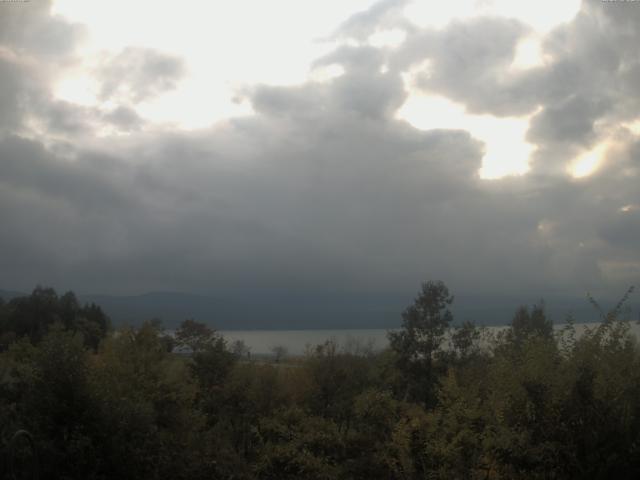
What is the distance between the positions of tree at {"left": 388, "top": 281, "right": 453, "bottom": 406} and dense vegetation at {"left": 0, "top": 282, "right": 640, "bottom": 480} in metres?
0.08

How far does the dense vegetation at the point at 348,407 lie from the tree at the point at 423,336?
77 millimetres

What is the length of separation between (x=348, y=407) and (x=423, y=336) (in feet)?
28.1

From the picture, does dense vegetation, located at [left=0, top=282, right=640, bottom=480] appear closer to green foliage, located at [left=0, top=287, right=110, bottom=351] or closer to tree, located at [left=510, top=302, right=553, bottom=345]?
tree, located at [left=510, top=302, right=553, bottom=345]

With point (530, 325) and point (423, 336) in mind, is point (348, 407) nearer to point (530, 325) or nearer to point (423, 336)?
point (423, 336)

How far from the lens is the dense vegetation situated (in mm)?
12617

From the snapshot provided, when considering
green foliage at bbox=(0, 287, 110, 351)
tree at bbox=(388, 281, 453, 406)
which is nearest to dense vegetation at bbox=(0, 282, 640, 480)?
tree at bbox=(388, 281, 453, 406)

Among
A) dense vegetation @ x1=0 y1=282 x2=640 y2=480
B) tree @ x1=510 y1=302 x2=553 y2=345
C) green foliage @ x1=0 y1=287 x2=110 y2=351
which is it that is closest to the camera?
Result: dense vegetation @ x1=0 y1=282 x2=640 y2=480

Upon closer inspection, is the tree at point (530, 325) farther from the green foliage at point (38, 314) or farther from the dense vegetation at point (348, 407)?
the green foliage at point (38, 314)

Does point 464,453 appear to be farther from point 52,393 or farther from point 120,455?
point 52,393

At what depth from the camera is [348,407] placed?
26.5 meters

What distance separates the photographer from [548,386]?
1280cm

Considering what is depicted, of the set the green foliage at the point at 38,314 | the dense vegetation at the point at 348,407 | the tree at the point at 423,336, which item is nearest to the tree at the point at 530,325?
the dense vegetation at the point at 348,407

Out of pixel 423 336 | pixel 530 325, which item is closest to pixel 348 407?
pixel 423 336

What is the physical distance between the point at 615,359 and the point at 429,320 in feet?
65.9
